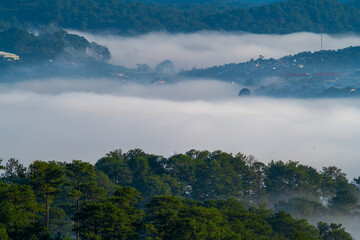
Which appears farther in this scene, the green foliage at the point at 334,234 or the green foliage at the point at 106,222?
the green foliage at the point at 334,234

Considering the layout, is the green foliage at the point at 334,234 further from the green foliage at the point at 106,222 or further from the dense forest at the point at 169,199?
the green foliage at the point at 106,222

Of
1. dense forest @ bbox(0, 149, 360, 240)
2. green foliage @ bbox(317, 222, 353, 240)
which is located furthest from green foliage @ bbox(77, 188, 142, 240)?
green foliage @ bbox(317, 222, 353, 240)

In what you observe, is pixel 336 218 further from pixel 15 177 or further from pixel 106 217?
pixel 106 217

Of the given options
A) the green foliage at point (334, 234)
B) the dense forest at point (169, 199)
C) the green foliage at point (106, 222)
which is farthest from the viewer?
the green foliage at point (334, 234)

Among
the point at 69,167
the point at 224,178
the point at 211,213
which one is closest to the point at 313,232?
the point at 211,213

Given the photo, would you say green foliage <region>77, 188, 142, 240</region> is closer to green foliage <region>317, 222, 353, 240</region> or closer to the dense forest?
the dense forest

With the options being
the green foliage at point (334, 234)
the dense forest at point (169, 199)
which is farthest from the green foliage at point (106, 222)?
the green foliage at point (334, 234)

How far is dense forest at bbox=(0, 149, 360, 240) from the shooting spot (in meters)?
57.6

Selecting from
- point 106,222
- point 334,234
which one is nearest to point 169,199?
point 106,222

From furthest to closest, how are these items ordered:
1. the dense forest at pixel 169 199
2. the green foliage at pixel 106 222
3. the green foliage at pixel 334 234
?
the green foliage at pixel 334 234 → the dense forest at pixel 169 199 → the green foliage at pixel 106 222

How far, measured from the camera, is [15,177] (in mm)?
85688

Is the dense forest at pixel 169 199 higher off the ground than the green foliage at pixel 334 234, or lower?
higher

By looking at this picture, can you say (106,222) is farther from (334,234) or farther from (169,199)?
(334,234)

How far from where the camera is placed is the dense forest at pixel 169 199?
189ft
